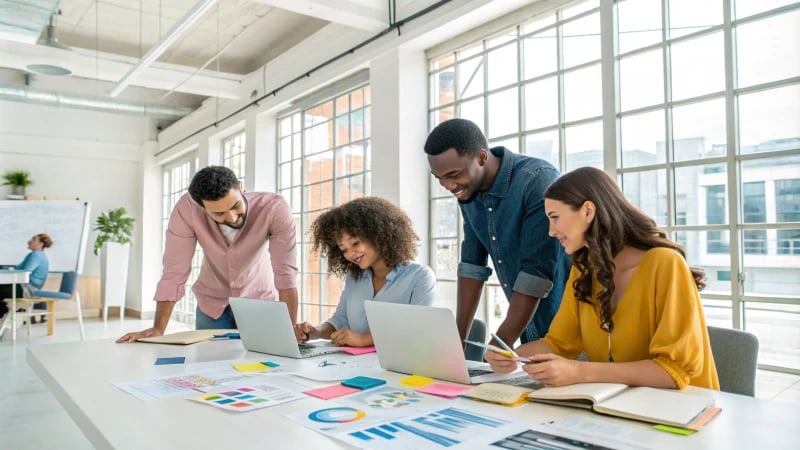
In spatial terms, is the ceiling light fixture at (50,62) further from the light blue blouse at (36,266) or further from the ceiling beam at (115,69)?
the light blue blouse at (36,266)

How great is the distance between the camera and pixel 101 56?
620 cm

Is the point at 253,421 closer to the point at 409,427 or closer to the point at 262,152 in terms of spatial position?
the point at 409,427

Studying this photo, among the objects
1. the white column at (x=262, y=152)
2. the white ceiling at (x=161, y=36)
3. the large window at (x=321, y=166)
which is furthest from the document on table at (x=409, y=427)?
the white column at (x=262, y=152)

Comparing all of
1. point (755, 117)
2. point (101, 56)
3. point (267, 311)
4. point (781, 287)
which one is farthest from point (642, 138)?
point (101, 56)

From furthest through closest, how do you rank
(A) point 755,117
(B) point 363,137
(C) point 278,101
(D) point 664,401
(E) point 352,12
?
(C) point 278,101 < (B) point 363,137 < (E) point 352,12 < (A) point 755,117 < (D) point 664,401

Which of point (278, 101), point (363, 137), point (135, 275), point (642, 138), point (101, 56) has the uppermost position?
point (101, 56)

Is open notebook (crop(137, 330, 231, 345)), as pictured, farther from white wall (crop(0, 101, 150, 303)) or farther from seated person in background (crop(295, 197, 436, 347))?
→ white wall (crop(0, 101, 150, 303))

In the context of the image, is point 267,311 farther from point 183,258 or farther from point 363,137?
point 363,137

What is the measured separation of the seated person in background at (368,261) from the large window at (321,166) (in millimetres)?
2718

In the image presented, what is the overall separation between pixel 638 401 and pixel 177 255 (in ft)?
6.74

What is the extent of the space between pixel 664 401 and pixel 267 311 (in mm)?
1210

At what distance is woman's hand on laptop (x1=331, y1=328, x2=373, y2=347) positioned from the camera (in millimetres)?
1982

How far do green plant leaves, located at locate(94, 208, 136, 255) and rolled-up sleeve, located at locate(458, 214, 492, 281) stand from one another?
27.8 ft

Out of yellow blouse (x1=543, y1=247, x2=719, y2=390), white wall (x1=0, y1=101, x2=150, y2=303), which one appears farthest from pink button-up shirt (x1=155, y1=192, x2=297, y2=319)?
white wall (x1=0, y1=101, x2=150, y2=303)
